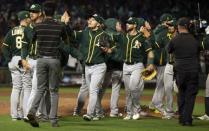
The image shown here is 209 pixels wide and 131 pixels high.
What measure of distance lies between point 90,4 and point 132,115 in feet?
56.9

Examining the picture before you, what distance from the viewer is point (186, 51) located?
1238cm

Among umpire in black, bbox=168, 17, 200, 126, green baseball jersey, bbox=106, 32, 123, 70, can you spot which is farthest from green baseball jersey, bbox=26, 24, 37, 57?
umpire in black, bbox=168, 17, 200, 126

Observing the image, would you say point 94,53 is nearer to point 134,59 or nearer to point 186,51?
point 134,59

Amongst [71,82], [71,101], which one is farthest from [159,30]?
[71,82]

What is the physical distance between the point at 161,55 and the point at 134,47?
1475 mm

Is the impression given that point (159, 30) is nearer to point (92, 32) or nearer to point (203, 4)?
point (92, 32)

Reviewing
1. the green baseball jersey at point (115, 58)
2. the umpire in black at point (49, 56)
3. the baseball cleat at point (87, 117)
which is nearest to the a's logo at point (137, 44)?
the green baseball jersey at point (115, 58)

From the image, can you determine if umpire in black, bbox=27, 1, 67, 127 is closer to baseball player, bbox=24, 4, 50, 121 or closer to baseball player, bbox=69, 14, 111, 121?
baseball player, bbox=24, 4, 50, 121

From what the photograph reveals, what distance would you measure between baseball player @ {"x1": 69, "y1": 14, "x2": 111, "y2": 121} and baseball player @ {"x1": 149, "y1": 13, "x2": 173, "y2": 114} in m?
1.78

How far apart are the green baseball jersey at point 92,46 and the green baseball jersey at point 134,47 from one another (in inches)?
21.4

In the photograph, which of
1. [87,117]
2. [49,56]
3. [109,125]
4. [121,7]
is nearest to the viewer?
[49,56]

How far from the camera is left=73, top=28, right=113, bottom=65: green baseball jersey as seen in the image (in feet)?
42.5

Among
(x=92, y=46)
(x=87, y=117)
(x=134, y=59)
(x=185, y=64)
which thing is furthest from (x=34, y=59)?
(x=185, y=64)

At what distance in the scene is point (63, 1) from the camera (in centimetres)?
3048
